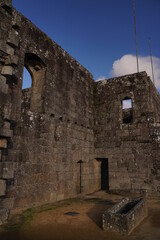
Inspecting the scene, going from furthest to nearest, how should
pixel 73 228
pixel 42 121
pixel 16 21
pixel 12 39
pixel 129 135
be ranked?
pixel 129 135, pixel 42 121, pixel 16 21, pixel 12 39, pixel 73 228

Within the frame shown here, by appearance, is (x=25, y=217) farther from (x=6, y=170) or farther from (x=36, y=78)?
(x=36, y=78)

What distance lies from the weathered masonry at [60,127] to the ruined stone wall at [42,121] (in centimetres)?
3

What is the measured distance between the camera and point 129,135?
974 centimetres

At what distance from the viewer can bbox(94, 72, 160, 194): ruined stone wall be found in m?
9.04

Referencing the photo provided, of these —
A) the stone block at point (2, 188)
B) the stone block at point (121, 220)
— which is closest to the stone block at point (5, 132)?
the stone block at point (2, 188)

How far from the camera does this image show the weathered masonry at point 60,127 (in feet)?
19.1

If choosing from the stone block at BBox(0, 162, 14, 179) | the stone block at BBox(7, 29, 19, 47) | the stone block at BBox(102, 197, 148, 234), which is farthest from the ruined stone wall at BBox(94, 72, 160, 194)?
the stone block at BBox(7, 29, 19, 47)

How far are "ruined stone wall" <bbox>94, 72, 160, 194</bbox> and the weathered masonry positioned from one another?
42 mm

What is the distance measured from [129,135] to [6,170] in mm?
6243

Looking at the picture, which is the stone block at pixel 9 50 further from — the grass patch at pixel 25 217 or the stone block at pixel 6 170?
the grass patch at pixel 25 217

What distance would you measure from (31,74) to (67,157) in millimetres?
3709

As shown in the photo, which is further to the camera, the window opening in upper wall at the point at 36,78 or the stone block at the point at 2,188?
the window opening in upper wall at the point at 36,78

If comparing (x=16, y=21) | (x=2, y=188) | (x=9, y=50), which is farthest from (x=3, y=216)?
(x=16, y=21)

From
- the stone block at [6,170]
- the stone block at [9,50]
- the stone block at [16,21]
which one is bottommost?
the stone block at [6,170]
